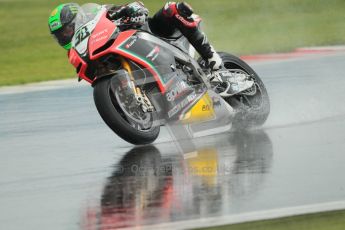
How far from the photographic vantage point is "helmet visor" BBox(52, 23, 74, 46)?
9213mm

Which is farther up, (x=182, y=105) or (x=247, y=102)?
(x=182, y=105)

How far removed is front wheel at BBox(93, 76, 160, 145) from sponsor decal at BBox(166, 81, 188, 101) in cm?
28

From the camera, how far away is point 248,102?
402 inches

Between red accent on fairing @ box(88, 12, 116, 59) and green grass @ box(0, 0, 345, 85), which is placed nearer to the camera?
red accent on fairing @ box(88, 12, 116, 59)

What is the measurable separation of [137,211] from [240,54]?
10229 mm

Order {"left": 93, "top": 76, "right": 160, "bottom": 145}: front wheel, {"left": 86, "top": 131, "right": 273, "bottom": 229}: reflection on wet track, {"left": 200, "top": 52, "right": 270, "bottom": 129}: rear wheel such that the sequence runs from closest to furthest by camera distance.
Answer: {"left": 86, "top": 131, "right": 273, "bottom": 229}: reflection on wet track, {"left": 93, "top": 76, "right": 160, "bottom": 145}: front wheel, {"left": 200, "top": 52, "right": 270, "bottom": 129}: rear wheel

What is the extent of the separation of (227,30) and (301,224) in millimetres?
13645

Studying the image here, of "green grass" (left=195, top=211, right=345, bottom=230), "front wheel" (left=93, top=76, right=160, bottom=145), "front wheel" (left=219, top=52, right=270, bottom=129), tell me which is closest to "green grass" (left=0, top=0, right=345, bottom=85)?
"front wheel" (left=219, top=52, right=270, bottom=129)

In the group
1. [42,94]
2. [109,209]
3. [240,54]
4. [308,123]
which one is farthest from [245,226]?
[240,54]

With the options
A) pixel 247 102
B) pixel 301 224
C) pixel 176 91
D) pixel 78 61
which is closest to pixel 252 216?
pixel 301 224

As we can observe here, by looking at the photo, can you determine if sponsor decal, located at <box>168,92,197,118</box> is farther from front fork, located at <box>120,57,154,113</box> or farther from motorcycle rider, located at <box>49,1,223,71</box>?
motorcycle rider, located at <box>49,1,223,71</box>

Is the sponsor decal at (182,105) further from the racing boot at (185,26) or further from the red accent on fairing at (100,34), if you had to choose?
the red accent on fairing at (100,34)

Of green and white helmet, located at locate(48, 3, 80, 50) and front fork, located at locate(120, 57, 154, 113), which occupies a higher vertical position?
green and white helmet, located at locate(48, 3, 80, 50)

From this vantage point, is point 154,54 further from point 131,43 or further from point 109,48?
point 109,48
